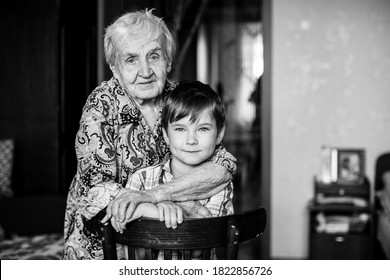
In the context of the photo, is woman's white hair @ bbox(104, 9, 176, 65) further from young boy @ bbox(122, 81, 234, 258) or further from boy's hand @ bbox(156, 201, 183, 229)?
boy's hand @ bbox(156, 201, 183, 229)

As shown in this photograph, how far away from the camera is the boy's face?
3.89 feet

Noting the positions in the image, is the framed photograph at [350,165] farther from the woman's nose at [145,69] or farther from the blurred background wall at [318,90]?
the woman's nose at [145,69]

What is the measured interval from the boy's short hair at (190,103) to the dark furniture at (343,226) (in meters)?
2.08

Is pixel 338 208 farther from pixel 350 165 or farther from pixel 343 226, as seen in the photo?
pixel 350 165

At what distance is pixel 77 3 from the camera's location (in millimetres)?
2094

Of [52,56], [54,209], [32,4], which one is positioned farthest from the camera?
[32,4]

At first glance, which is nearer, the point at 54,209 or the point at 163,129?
the point at 163,129

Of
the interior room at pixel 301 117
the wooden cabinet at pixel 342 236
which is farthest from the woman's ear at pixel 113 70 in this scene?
the wooden cabinet at pixel 342 236

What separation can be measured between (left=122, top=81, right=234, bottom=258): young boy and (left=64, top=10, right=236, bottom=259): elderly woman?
1.2 inches

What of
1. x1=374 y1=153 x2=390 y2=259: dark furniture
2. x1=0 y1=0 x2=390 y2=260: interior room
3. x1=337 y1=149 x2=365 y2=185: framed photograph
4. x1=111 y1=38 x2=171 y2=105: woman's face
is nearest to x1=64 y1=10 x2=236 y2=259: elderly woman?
x1=111 y1=38 x2=171 y2=105: woman's face

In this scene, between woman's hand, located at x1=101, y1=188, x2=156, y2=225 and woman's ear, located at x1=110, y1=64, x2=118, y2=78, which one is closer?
woman's hand, located at x1=101, y1=188, x2=156, y2=225
